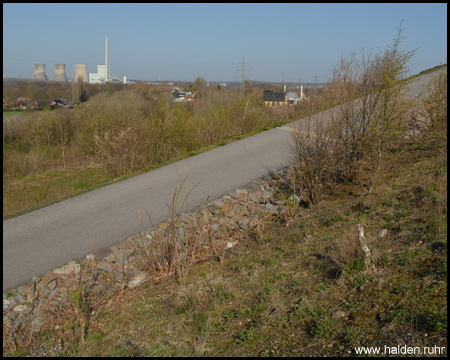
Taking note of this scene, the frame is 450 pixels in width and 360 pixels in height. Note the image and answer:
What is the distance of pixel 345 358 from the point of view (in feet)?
10.9

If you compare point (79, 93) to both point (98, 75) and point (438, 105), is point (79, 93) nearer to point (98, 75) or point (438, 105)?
point (438, 105)

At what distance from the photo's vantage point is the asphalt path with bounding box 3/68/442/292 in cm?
661

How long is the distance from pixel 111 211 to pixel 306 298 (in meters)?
5.48

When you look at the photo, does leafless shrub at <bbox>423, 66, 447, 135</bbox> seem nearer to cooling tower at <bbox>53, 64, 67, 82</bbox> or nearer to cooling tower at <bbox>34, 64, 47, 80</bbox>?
cooling tower at <bbox>34, 64, 47, 80</bbox>

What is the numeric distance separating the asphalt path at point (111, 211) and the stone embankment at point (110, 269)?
0.92ft

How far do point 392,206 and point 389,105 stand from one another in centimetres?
251

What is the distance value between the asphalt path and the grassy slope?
1824 mm

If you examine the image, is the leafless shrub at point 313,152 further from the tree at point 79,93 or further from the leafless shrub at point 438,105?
the tree at point 79,93

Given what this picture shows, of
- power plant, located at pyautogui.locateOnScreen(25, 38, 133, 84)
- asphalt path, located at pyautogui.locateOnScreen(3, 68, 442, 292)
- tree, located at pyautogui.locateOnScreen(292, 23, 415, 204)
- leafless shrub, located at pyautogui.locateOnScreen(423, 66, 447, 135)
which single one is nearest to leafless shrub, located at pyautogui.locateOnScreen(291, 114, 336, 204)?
tree, located at pyautogui.locateOnScreen(292, 23, 415, 204)

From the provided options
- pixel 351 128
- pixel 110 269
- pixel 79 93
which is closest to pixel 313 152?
pixel 351 128

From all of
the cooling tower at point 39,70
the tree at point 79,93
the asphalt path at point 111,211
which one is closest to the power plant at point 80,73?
the cooling tower at point 39,70

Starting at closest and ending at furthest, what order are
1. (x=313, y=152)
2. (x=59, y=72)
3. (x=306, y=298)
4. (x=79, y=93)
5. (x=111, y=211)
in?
(x=306, y=298)
(x=111, y=211)
(x=313, y=152)
(x=79, y=93)
(x=59, y=72)

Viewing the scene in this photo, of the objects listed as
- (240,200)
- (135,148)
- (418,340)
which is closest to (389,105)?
(240,200)

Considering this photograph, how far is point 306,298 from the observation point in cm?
450
